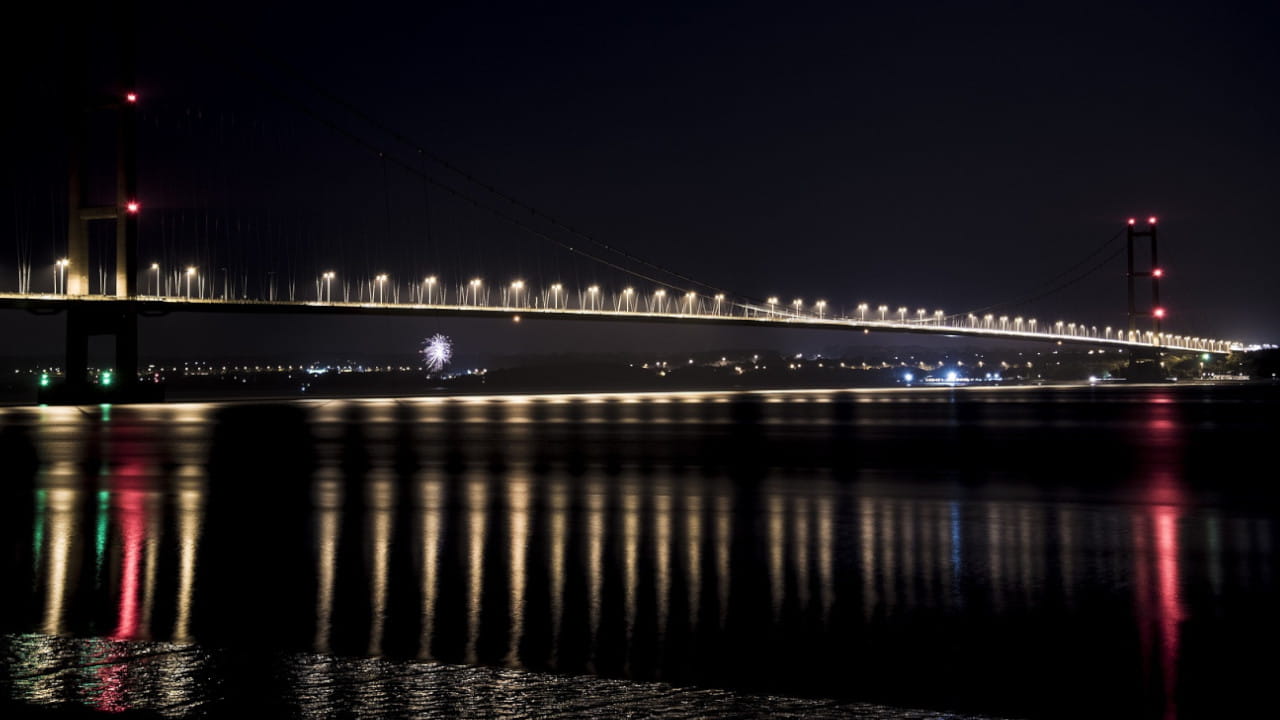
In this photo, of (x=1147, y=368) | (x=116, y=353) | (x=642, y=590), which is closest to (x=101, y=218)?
(x=116, y=353)

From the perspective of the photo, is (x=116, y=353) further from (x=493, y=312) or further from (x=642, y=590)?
(x=642, y=590)

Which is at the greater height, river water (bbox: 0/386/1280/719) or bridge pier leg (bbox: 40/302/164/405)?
bridge pier leg (bbox: 40/302/164/405)

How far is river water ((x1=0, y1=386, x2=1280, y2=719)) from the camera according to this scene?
174 inches

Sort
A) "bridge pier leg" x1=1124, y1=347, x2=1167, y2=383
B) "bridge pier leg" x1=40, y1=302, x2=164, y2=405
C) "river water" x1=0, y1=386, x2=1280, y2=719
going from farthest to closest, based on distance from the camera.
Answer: "bridge pier leg" x1=1124, y1=347, x2=1167, y2=383, "bridge pier leg" x1=40, y1=302, x2=164, y2=405, "river water" x1=0, y1=386, x2=1280, y2=719

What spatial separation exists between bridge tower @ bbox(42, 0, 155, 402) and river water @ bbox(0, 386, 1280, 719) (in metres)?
35.0

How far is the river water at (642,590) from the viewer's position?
14.5 ft

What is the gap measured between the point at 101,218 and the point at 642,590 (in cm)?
5100

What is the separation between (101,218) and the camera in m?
50.8

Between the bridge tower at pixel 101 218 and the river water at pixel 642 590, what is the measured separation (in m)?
35.0

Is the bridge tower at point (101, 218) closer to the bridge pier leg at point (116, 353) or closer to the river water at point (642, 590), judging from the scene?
the bridge pier leg at point (116, 353)

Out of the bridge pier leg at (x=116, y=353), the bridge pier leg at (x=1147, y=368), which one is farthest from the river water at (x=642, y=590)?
the bridge pier leg at (x=1147, y=368)

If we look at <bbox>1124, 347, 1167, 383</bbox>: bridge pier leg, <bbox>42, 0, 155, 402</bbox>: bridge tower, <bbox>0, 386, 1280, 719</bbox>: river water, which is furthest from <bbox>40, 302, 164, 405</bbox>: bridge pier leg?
<bbox>1124, 347, 1167, 383</bbox>: bridge pier leg

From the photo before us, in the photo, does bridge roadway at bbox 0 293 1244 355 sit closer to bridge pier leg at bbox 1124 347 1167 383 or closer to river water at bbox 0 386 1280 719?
bridge pier leg at bbox 1124 347 1167 383

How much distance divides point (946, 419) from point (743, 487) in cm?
2091
